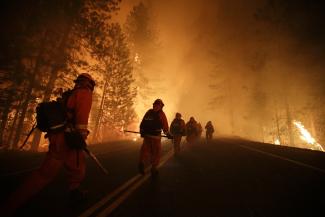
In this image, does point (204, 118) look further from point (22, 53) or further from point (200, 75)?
point (22, 53)

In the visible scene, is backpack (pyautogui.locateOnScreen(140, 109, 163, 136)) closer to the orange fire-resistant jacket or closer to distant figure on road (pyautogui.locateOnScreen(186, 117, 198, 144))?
the orange fire-resistant jacket

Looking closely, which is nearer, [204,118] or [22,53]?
[22,53]

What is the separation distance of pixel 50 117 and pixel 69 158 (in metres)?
0.77

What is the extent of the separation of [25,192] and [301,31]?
1493 inches

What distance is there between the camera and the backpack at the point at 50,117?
4.27 m

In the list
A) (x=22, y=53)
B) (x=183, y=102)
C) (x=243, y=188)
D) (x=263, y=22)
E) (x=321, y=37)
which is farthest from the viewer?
(x=183, y=102)

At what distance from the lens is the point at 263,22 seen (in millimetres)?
36562

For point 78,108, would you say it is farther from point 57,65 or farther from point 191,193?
point 57,65

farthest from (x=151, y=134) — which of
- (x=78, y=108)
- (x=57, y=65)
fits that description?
(x=57, y=65)

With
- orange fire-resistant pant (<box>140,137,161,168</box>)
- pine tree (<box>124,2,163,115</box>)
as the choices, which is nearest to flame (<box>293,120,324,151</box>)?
pine tree (<box>124,2,163,115</box>)

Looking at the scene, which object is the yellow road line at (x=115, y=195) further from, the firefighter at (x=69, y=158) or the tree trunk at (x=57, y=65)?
the tree trunk at (x=57, y=65)

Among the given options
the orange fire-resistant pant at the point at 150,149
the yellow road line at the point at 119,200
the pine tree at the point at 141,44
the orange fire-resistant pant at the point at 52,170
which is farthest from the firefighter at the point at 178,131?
the pine tree at the point at 141,44

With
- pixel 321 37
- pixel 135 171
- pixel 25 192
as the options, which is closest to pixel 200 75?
pixel 321 37

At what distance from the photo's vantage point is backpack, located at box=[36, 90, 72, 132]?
4266mm
